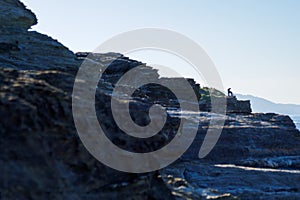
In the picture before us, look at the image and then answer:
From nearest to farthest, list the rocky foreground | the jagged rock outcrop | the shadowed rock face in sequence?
the rocky foreground
the shadowed rock face
the jagged rock outcrop

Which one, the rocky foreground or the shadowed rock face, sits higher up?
the shadowed rock face

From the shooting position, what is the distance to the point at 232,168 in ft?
87.8

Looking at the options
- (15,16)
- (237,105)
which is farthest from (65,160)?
(237,105)

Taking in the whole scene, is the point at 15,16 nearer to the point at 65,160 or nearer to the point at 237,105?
the point at 65,160

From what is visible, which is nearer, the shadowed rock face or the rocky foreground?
the rocky foreground

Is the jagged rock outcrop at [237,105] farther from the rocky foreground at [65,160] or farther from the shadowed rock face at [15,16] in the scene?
the shadowed rock face at [15,16]

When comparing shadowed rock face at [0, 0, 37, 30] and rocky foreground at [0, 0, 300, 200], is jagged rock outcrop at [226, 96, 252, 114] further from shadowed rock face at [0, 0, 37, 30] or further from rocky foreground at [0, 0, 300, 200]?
shadowed rock face at [0, 0, 37, 30]

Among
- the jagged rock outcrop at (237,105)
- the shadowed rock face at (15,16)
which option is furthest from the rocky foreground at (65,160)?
the jagged rock outcrop at (237,105)

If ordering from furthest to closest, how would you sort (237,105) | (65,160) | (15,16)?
(237,105) < (15,16) < (65,160)

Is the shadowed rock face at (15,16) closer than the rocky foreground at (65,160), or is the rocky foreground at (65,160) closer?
the rocky foreground at (65,160)

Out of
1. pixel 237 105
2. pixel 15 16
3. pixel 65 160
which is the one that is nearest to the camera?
pixel 65 160

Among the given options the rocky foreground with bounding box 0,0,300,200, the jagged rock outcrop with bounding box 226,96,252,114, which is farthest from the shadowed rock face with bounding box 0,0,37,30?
the jagged rock outcrop with bounding box 226,96,252,114

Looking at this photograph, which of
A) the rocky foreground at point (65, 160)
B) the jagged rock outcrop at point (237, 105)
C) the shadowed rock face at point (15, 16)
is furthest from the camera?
the jagged rock outcrop at point (237, 105)

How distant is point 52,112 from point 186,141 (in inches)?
684
